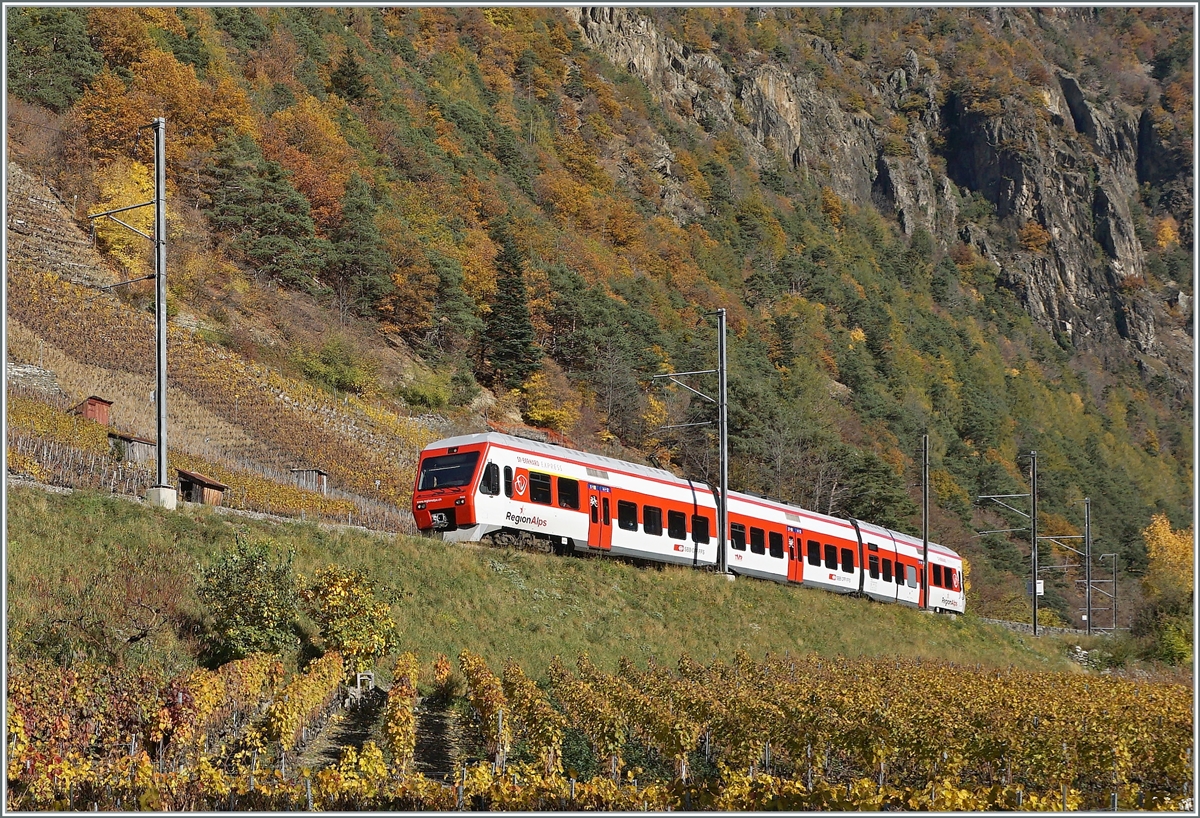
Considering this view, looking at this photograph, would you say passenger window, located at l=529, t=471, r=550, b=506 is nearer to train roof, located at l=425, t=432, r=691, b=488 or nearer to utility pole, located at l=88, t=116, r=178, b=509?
train roof, located at l=425, t=432, r=691, b=488

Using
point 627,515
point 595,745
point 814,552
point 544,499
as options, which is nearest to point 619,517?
point 627,515

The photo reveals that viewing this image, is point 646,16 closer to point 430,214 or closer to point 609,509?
point 430,214

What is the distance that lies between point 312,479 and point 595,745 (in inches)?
1189

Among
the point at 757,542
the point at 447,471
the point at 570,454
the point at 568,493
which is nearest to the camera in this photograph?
the point at 447,471

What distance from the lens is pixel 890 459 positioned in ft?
364

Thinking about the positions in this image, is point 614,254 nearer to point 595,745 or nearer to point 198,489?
point 198,489

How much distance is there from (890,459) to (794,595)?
3041 inches

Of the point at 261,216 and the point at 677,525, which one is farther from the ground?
the point at 261,216

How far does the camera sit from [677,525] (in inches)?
1379

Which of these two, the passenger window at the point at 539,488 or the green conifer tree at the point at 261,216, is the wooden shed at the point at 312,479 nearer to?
the passenger window at the point at 539,488

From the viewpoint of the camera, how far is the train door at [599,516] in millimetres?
31594

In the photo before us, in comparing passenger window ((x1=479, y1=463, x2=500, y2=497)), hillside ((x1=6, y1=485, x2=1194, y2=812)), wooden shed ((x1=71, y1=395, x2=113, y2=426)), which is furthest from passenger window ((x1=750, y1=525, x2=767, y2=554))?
wooden shed ((x1=71, y1=395, x2=113, y2=426))

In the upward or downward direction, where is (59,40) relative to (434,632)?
upward

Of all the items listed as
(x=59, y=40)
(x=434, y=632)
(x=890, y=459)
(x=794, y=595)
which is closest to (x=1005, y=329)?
(x=890, y=459)
